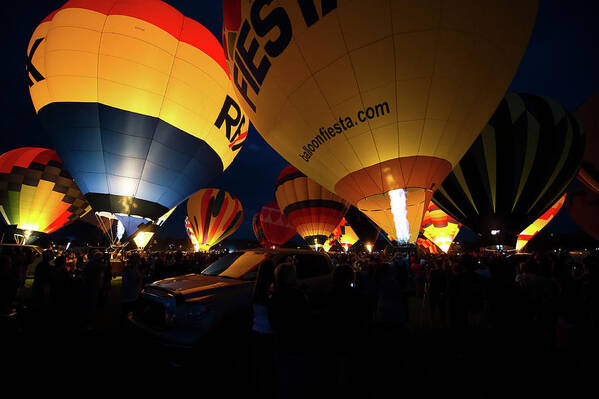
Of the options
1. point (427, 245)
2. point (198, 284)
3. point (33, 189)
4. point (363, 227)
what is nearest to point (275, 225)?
point (363, 227)

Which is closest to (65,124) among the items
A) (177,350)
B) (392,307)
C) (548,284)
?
(177,350)

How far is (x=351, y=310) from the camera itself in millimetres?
2129

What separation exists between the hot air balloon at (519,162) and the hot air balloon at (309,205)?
11432mm

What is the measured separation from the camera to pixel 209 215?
29953 millimetres

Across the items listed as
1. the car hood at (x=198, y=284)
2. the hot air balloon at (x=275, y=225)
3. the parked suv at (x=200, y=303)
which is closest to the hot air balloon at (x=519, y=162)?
the parked suv at (x=200, y=303)

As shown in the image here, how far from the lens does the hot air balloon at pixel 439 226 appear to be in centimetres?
3153

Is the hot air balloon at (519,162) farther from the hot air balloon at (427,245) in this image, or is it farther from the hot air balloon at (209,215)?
the hot air balloon at (427,245)

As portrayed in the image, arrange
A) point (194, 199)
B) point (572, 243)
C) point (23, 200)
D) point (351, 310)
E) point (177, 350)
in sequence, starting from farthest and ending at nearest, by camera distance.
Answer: point (572, 243), point (194, 199), point (23, 200), point (177, 350), point (351, 310)

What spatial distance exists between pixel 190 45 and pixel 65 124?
587cm

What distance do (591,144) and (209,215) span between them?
3207 cm

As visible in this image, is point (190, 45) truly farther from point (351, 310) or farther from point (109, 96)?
point (351, 310)

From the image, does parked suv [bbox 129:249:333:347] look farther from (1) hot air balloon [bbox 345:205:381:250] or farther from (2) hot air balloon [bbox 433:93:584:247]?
(1) hot air balloon [bbox 345:205:381:250]

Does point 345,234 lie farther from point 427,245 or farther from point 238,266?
point 238,266

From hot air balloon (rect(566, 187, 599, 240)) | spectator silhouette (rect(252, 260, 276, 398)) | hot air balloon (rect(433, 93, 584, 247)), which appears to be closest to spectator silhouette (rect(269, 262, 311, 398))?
spectator silhouette (rect(252, 260, 276, 398))
